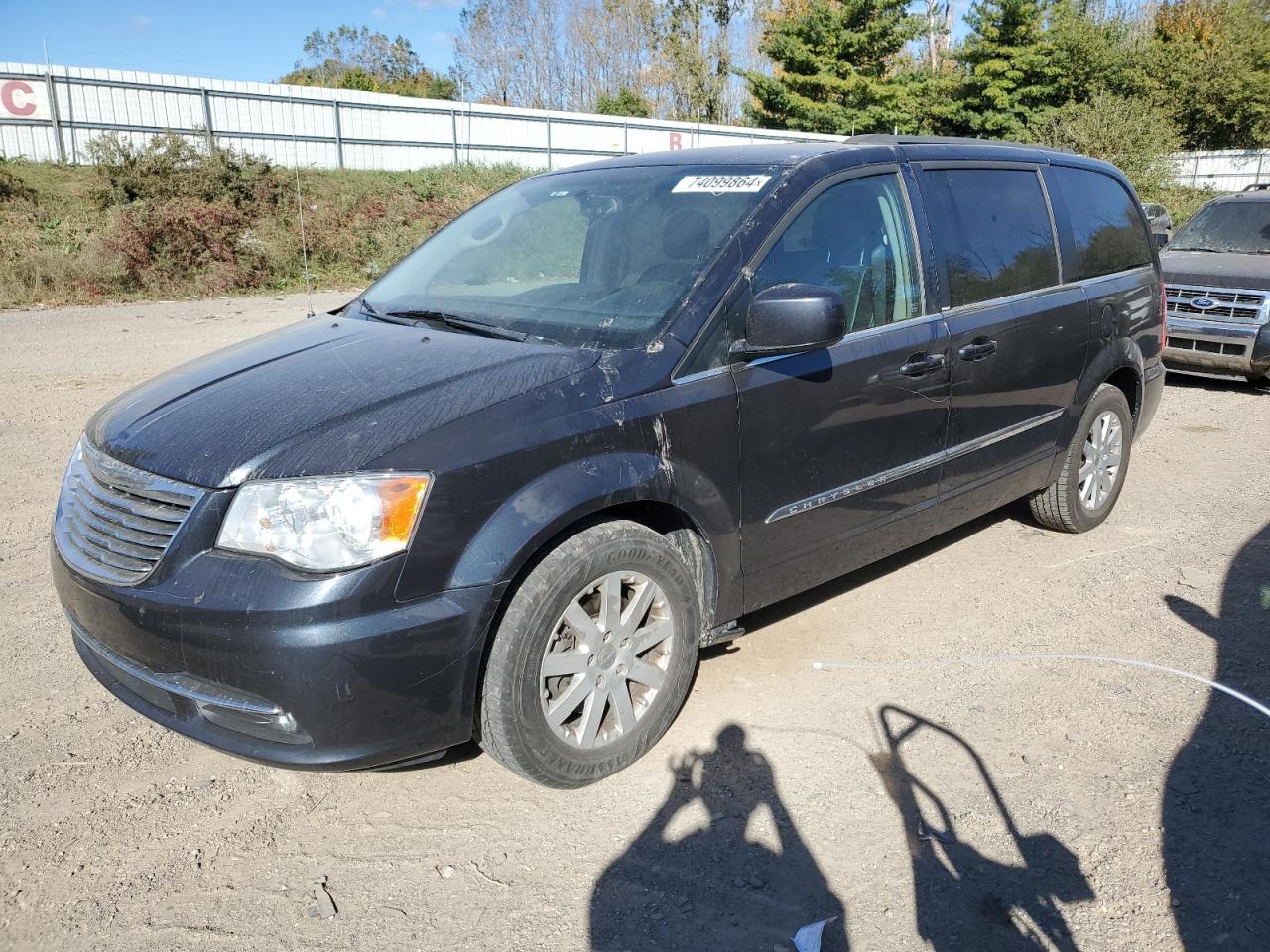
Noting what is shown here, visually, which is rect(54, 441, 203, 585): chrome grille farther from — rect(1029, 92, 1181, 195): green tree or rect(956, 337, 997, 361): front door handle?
rect(1029, 92, 1181, 195): green tree

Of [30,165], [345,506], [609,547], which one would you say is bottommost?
[609,547]

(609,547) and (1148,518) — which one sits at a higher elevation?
(609,547)

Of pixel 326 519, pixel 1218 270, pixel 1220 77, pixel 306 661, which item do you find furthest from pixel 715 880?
pixel 1220 77

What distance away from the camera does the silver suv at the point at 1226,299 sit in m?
8.97

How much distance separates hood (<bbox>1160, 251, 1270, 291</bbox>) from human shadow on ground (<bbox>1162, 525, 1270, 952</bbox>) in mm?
6031

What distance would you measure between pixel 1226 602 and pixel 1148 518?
125cm

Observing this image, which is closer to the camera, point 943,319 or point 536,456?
point 536,456

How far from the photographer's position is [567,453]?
9.42 feet

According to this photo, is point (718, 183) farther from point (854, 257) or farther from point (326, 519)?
point (326, 519)

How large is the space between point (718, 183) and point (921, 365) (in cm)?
106

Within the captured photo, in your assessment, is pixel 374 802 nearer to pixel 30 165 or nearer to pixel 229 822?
pixel 229 822

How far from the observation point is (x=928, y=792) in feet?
10.2

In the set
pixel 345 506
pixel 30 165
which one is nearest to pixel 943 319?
pixel 345 506

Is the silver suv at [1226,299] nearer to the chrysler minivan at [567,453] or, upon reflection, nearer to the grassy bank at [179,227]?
the chrysler minivan at [567,453]
